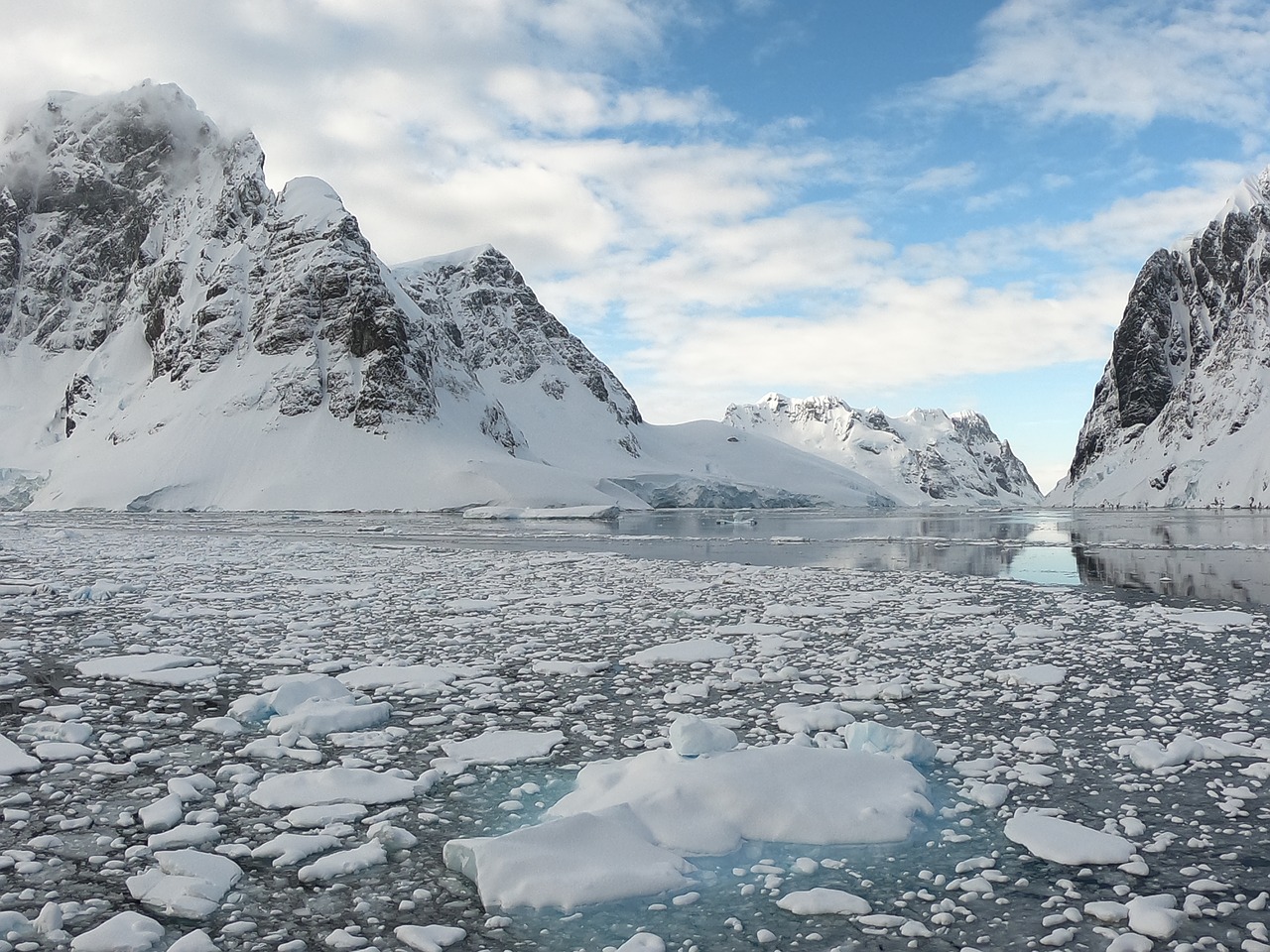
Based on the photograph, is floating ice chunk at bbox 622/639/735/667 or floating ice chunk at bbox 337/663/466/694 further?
floating ice chunk at bbox 622/639/735/667

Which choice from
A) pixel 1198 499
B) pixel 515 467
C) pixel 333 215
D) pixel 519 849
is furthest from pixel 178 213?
pixel 519 849

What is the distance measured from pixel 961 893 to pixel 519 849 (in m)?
→ 1.81

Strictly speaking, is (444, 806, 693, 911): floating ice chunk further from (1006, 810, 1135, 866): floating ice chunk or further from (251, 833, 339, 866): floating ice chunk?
(1006, 810, 1135, 866): floating ice chunk

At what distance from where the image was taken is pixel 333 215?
87688 millimetres

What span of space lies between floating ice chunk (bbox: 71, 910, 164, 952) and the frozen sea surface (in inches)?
0.5

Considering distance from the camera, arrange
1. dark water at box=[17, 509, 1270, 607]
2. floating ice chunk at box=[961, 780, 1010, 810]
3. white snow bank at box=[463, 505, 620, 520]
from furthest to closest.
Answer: white snow bank at box=[463, 505, 620, 520] < dark water at box=[17, 509, 1270, 607] < floating ice chunk at box=[961, 780, 1010, 810]

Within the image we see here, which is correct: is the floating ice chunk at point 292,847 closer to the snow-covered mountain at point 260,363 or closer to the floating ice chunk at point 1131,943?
the floating ice chunk at point 1131,943

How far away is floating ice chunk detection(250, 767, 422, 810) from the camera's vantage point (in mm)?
4492

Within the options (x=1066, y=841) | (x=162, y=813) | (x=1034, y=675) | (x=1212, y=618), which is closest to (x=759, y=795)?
(x=1066, y=841)

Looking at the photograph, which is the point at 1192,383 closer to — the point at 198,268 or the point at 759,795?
A: the point at 759,795

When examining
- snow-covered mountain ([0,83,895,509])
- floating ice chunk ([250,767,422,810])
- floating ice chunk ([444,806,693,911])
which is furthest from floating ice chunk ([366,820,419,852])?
snow-covered mountain ([0,83,895,509])

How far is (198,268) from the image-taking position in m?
97.2

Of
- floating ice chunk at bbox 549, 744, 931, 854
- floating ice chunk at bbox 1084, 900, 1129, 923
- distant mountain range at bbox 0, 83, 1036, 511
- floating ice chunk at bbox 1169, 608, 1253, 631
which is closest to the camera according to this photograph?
floating ice chunk at bbox 1084, 900, 1129, 923

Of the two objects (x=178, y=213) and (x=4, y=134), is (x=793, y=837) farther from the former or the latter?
(x=4, y=134)
